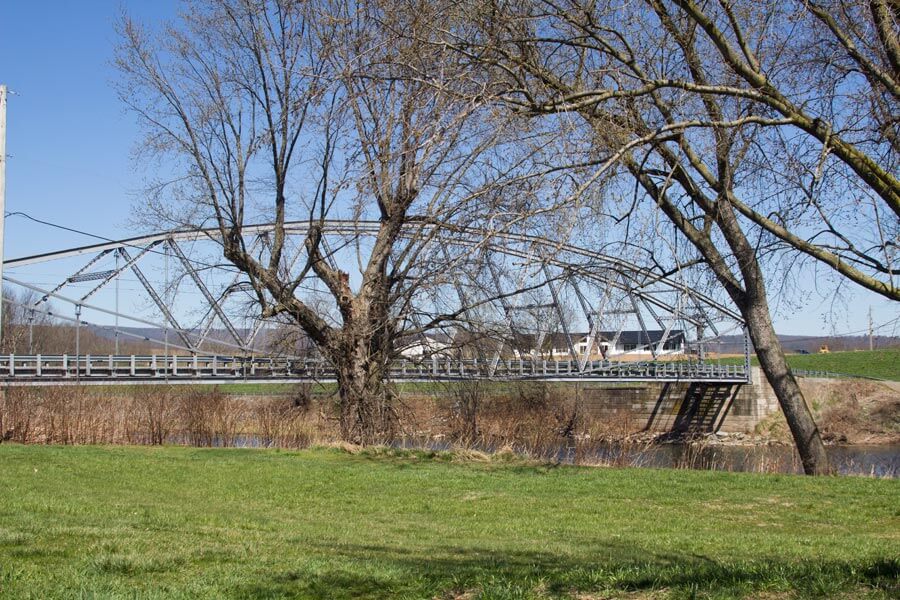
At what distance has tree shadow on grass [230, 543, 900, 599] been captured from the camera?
5430 millimetres

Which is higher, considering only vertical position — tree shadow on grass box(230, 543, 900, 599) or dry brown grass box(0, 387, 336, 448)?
dry brown grass box(0, 387, 336, 448)

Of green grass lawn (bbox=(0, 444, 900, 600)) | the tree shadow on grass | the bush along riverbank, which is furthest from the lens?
the bush along riverbank

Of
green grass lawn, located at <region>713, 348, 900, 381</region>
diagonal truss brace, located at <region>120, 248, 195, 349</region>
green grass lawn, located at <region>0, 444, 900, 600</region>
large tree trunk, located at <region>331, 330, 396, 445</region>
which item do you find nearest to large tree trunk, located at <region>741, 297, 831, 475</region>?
green grass lawn, located at <region>0, 444, 900, 600</region>

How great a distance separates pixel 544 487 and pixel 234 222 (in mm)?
11774

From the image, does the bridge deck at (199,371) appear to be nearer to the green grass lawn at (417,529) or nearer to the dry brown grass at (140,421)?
the dry brown grass at (140,421)

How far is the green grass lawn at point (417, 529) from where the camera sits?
5766 millimetres

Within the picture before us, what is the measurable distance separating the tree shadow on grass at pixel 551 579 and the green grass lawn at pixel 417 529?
21 mm

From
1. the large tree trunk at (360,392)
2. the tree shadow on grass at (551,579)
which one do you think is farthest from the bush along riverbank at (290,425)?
the tree shadow on grass at (551,579)

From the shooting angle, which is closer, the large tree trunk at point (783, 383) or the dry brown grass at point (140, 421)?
the large tree trunk at point (783, 383)

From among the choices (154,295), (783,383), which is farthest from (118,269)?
(783,383)

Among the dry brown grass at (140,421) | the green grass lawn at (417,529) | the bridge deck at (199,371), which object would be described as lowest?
the green grass lawn at (417,529)

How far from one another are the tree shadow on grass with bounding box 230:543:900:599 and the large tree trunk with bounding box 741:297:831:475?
32.7ft

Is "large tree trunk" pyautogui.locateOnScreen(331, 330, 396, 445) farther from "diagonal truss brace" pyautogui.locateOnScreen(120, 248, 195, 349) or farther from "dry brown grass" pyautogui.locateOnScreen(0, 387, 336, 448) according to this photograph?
"diagonal truss brace" pyautogui.locateOnScreen(120, 248, 195, 349)

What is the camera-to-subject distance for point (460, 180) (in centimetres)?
1742
